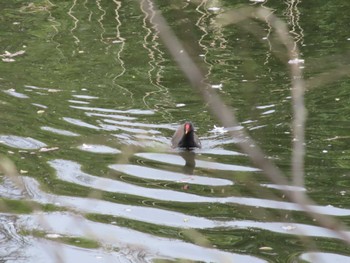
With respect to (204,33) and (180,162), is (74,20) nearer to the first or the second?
(204,33)

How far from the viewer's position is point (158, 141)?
11.7 metres

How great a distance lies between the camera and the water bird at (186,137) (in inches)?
439

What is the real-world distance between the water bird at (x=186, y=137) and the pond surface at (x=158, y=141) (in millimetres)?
127

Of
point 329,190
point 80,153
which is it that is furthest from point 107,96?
point 329,190

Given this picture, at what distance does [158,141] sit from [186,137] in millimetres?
657

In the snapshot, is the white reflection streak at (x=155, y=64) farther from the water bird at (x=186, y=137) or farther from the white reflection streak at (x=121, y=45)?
the water bird at (x=186, y=137)

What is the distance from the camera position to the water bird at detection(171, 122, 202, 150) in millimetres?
11141

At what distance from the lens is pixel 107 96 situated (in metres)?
13.5

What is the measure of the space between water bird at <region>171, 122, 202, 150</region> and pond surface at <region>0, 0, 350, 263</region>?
0.13 m

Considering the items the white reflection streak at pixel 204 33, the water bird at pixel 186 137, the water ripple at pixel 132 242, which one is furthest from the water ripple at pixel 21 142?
the white reflection streak at pixel 204 33

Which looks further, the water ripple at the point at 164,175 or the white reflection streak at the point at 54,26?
the white reflection streak at the point at 54,26

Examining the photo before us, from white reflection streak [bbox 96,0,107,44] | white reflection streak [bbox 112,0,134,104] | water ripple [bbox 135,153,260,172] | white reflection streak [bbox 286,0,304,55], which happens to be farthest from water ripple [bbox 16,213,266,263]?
white reflection streak [bbox 96,0,107,44]

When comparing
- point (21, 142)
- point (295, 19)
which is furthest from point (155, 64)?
point (21, 142)

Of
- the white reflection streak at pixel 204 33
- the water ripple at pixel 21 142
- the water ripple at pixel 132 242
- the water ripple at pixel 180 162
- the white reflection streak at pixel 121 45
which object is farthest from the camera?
the white reflection streak at pixel 204 33
